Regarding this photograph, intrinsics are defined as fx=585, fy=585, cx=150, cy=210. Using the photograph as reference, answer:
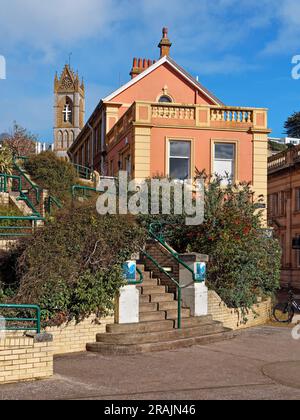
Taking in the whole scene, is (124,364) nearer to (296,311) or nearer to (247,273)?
(247,273)

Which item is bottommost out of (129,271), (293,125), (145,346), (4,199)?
(145,346)

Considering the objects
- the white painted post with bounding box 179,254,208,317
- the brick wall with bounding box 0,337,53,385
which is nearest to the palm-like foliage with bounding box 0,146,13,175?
the white painted post with bounding box 179,254,208,317

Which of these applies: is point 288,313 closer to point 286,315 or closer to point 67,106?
point 286,315

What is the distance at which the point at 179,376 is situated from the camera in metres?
9.18

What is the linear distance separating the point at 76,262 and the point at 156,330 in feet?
7.37

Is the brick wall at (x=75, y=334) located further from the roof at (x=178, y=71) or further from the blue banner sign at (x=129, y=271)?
the roof at (x=178, y=71)

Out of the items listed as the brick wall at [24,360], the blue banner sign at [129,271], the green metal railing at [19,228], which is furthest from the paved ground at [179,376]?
the green metal railing at [19,228]

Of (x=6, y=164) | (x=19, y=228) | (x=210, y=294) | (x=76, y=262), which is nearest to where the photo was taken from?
(x=76, y=262)

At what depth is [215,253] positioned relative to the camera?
15102 millimetres

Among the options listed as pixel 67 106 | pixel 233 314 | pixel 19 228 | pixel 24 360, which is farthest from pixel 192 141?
pixel 67 106

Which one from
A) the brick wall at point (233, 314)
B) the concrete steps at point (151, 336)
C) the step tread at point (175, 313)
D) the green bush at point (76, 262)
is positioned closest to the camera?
the green bush at point (76, 262)

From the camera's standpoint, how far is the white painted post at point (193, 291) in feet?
44.2

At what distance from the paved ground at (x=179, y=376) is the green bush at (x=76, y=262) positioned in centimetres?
104

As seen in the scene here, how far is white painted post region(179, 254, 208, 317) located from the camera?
13.5 metres
